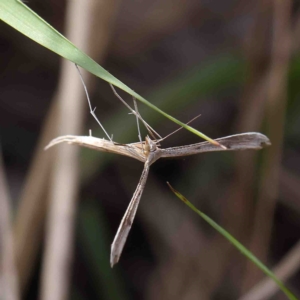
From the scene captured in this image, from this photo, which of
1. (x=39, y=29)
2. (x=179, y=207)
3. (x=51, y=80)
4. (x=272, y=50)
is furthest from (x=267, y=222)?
(x=39, y=29)

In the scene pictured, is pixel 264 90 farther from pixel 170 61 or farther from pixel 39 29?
pixel 39 29

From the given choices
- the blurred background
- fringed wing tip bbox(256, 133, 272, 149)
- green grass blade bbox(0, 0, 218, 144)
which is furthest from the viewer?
the blurred background

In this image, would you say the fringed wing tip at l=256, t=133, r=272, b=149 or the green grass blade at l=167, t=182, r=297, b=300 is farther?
the fringed wing tip at l=256, t=133, r=272, b=149

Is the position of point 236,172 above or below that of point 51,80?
below

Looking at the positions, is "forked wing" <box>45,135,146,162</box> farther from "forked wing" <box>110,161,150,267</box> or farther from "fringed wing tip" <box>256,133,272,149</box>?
"fringed wing tip" <box>256,133,272,149</box>

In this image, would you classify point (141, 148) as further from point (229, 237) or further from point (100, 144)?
point (229, 237)

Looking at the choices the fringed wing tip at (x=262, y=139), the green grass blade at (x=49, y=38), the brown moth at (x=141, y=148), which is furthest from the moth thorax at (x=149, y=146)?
the green grass blade at (x=49, y=38)

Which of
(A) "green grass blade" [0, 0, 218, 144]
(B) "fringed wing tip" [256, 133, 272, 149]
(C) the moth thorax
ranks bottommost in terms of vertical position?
(B) "fringed wing tip" [256, 133, 272, 149]

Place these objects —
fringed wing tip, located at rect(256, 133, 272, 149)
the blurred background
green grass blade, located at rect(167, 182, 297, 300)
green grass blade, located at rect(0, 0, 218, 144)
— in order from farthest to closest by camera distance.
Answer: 1. the blurred background
2. fringed wing tip, located at rect(256, 133, 272, 149)
3. green grass blade, located at rect(167, 182, 297, 300)
4. green grass blade, located at rect(0, 0, 218, 144)

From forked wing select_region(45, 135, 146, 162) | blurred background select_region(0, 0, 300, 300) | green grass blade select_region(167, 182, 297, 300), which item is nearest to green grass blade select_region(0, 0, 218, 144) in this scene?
green grass blade select_region(167, 182, 297, 300)
